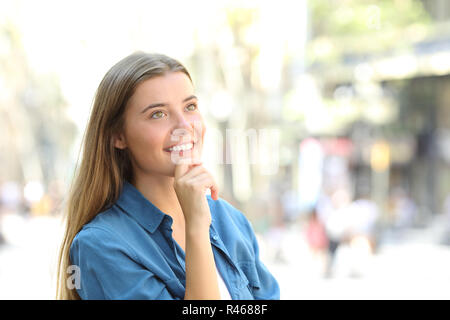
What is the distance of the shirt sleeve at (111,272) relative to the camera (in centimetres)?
132

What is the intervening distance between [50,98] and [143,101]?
16453 millimetres

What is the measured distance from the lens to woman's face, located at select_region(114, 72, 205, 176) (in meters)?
1.44

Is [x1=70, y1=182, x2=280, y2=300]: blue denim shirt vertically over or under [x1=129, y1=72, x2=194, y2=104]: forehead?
under

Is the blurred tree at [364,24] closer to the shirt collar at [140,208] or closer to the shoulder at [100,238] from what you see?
the shirt collar at [140,208]

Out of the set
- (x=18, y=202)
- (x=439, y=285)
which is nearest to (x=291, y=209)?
(x=439, y=285)

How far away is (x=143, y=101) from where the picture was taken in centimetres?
145

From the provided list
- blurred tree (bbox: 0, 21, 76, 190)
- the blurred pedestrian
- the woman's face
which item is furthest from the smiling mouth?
blurred tree (bbox: 0, 21, 76, 190)

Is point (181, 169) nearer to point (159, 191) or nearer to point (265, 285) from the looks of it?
point (159, 191)

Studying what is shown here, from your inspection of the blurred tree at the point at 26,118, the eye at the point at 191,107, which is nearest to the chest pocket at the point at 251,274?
the eye at the point at 191,107

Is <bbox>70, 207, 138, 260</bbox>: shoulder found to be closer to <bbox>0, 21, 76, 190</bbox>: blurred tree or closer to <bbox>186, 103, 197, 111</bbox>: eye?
<bbox>186, 103, 197, 111</bbox>: eye

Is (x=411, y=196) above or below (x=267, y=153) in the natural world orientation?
below

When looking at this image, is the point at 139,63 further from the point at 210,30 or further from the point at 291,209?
the point at 291,209

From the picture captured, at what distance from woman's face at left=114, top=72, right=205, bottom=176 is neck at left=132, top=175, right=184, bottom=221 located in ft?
0.33

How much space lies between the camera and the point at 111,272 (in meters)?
1.32
